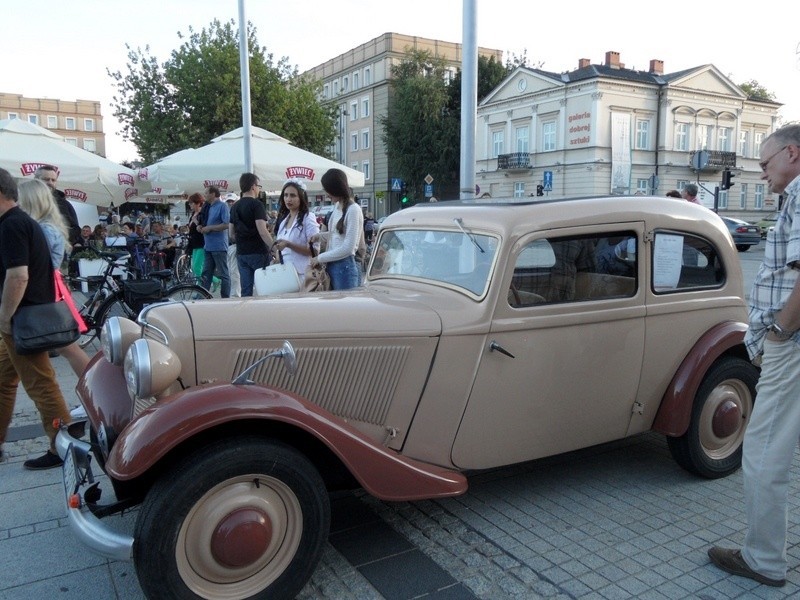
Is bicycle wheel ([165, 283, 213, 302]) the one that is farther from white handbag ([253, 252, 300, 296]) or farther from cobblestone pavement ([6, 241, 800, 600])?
cobblestone pavement ([6, 241, 800, 600])

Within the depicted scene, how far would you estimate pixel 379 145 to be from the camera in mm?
57219

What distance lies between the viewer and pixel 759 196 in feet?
155

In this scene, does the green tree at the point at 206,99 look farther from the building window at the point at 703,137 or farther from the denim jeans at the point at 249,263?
the building window at the point at 703,137

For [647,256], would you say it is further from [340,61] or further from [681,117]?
[340,61]

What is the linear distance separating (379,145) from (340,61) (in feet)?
38.1

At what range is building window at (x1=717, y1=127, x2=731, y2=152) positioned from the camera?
4472 cm

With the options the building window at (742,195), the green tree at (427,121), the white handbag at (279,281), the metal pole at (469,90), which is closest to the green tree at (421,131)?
the green tree at (427,121)

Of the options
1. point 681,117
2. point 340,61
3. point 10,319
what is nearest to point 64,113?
point 340,61

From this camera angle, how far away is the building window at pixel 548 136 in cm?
4309

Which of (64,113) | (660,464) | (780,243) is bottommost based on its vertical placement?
(660,464)

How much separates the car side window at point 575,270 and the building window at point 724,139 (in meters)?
47.7

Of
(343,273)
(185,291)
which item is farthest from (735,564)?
(185,291)

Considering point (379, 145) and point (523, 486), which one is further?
point (379, 145)

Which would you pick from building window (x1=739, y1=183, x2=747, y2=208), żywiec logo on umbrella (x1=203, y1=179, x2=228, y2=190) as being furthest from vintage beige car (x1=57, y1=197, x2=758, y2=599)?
building window (x1=739, y1=183, x2=747, y2=208)
